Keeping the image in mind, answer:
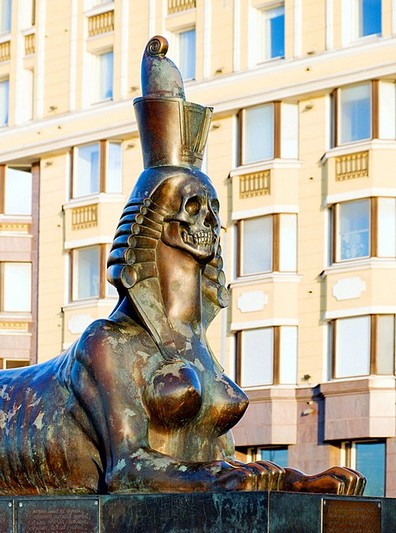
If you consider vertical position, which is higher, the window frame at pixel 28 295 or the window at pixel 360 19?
the window at pixel 360 19

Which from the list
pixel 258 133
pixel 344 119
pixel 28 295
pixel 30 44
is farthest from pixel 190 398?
pixel 30 44

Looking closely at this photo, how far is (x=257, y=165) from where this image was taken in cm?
5756

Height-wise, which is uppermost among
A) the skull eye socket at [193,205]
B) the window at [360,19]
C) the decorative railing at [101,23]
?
the decorative railing at [101,23]

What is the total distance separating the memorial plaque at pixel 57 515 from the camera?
A: 1176 cm

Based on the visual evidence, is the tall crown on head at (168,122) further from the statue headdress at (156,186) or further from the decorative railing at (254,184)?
the decorative railing at (254,184)

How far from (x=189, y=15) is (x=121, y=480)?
5002 cm

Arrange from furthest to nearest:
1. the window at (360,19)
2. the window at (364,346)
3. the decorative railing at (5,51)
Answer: the decorative railing at (5,51), the window at (360,19), the window at (364,346)

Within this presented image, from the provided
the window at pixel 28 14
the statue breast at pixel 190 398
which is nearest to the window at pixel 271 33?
the window at pixel 28 14

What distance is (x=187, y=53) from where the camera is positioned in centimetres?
6119

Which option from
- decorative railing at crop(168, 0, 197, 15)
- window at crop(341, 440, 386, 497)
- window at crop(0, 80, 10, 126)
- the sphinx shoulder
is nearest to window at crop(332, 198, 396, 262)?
window at crop(341, 440, 386, 497)

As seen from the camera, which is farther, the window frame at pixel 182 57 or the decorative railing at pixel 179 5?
the decorative railing at pixel 179 5

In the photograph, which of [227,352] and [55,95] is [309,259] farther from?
[55,95]

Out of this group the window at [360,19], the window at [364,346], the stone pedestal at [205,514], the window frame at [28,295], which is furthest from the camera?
the window frame at [28,295]

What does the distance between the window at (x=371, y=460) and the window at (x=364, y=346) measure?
1885mm
